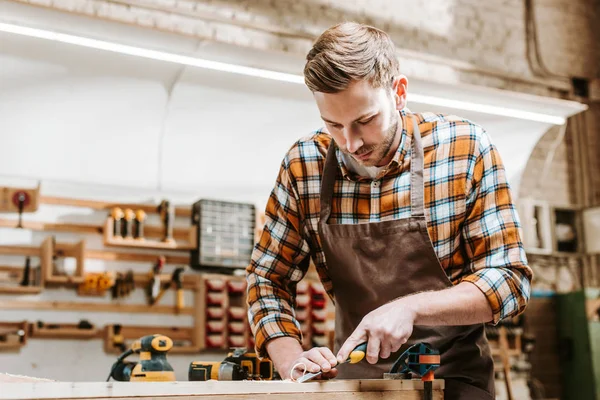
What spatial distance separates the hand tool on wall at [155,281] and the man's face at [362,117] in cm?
314

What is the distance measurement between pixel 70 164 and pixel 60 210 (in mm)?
295

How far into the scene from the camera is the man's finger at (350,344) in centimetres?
146

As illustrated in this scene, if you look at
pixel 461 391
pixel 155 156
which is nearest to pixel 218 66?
pixel 155 156

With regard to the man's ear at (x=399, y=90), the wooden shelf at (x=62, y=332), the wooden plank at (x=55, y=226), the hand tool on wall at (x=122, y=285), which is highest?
the wooden plank at (x=55, y=226)

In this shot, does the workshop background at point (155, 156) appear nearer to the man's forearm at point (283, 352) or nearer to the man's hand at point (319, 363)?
the man's forearm at point (283, 352)

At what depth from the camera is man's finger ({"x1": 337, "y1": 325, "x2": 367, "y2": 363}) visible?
146 centimetres

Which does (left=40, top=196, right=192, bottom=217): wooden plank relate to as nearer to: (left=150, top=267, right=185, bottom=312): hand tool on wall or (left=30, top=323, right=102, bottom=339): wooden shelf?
(left=150, top=267, right=185, bottom=312): hand tool on wall

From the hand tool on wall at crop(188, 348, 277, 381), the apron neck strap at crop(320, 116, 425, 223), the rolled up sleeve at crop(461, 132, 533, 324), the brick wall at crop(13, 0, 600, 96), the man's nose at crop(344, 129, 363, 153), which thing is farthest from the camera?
the brick wall at crop(13, 0, 600, 96)

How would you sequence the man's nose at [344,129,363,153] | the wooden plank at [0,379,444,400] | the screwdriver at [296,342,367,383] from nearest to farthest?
1. the wooden plank at [0,379,444,400]
2. the screwdriver at [296,342,367,383]
3. the man's nose at [344,129,363,153]

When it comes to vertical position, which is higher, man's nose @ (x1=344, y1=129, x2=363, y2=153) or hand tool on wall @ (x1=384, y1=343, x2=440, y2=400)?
man's nose @ (x1=344, y1=129, x2=363, y2=153)

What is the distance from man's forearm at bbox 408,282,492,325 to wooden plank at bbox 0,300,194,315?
11.3 feet

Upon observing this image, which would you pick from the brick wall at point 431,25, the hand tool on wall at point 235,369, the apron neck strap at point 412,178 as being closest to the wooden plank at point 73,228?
the brick wall at point 431,25

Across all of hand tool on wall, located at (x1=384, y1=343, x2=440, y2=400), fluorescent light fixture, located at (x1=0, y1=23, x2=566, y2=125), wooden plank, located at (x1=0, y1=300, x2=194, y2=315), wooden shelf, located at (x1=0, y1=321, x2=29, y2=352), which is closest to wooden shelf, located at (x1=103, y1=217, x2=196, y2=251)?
wooden plank, located at (x1=0, y1=300, x2=194, y2=315)

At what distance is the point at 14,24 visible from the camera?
373 cm
